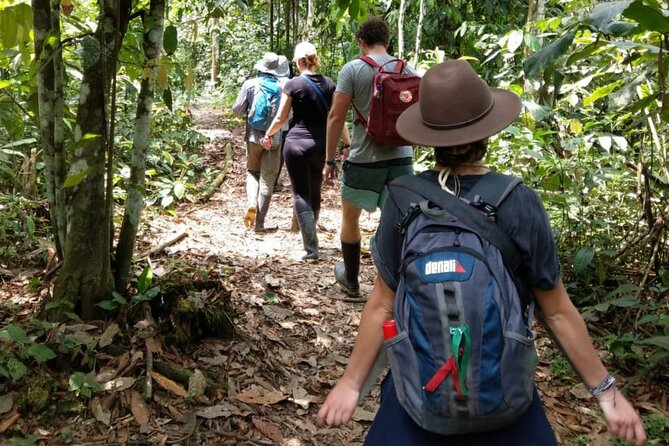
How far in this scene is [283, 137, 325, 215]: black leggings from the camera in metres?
5.44

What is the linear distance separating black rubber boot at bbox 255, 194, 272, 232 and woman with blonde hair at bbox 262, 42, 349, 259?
1163 millimetres

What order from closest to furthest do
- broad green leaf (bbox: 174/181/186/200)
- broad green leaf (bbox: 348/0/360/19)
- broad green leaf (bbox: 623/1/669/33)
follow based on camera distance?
broad green leaf (bbox: 623/1/669/33)
broad green leaf (bbox: 348/0/360/19)
broad green leaf (bbox: 174/181/186/200)

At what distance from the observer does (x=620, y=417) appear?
1.62 m

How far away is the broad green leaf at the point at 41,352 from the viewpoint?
9.14 feet

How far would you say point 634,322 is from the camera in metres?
3.81

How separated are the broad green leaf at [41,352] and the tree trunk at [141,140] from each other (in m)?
0.67

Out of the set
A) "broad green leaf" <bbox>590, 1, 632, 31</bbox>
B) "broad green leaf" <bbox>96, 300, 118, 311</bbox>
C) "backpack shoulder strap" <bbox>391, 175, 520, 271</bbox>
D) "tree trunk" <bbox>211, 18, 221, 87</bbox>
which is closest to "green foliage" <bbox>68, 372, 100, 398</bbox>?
"broad green leaf" <bbox>96, 300, 118, 311</bbox>

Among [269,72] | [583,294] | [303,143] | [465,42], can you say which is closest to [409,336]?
[583,294]

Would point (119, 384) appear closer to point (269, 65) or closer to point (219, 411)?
point (219, 411)

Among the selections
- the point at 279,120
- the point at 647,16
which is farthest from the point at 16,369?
the point at 279,120

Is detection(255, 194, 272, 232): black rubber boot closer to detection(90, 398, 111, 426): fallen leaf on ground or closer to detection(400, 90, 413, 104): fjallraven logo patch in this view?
detection(400, 90, 413, 104): fjallraven logo patch

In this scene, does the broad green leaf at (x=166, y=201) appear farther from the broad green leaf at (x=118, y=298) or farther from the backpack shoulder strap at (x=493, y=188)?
the backpack shoulder strap at (x=493, y=188)

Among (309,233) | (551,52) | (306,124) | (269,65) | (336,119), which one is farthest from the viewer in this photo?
(269,65)

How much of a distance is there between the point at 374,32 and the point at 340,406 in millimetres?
3103
